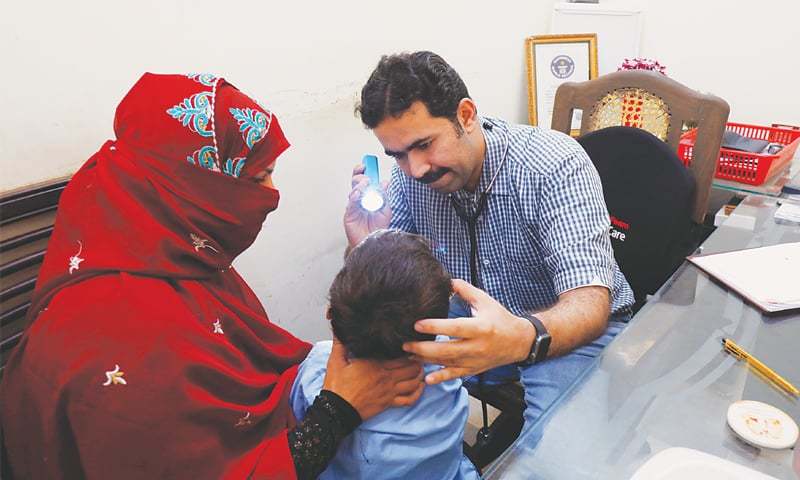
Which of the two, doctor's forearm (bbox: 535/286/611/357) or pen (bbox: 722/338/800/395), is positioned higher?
pen (bbox: 722/338/800/395)

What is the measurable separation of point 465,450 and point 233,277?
2.59ft

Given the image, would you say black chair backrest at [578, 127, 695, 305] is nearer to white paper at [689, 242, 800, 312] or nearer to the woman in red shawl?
white paper at [689, 242, 800, 312]

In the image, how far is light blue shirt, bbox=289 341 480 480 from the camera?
2.98 ft

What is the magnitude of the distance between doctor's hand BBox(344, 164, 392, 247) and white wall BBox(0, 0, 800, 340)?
0.20 m

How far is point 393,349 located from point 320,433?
0.69ft

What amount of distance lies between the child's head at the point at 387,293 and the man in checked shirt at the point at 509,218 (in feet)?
0.35

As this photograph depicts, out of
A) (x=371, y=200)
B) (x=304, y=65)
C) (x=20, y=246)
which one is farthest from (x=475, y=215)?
(x=20, y=246)

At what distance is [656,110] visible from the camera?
1.68 metres

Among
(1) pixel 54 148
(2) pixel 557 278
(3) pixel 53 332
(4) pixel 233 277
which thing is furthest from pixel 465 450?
(1) pixel 54 148

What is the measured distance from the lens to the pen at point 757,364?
846 mm

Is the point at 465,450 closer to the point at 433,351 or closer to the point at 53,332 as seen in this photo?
the point at 433,351

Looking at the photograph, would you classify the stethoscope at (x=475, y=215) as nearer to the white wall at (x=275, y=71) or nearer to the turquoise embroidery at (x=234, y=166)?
the white wall at (x=275, y=71)

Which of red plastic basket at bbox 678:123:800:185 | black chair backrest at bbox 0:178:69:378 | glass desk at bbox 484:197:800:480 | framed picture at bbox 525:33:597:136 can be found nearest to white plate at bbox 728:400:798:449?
glass desk at bbox 484:197:800:480

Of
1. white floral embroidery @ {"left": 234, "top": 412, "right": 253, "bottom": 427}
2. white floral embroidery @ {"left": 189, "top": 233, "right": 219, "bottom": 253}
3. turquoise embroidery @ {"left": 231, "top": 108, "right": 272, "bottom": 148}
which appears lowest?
white floral embroidery @ {"left": 234, "top": 412, "right": 253, "bottom": 427}
